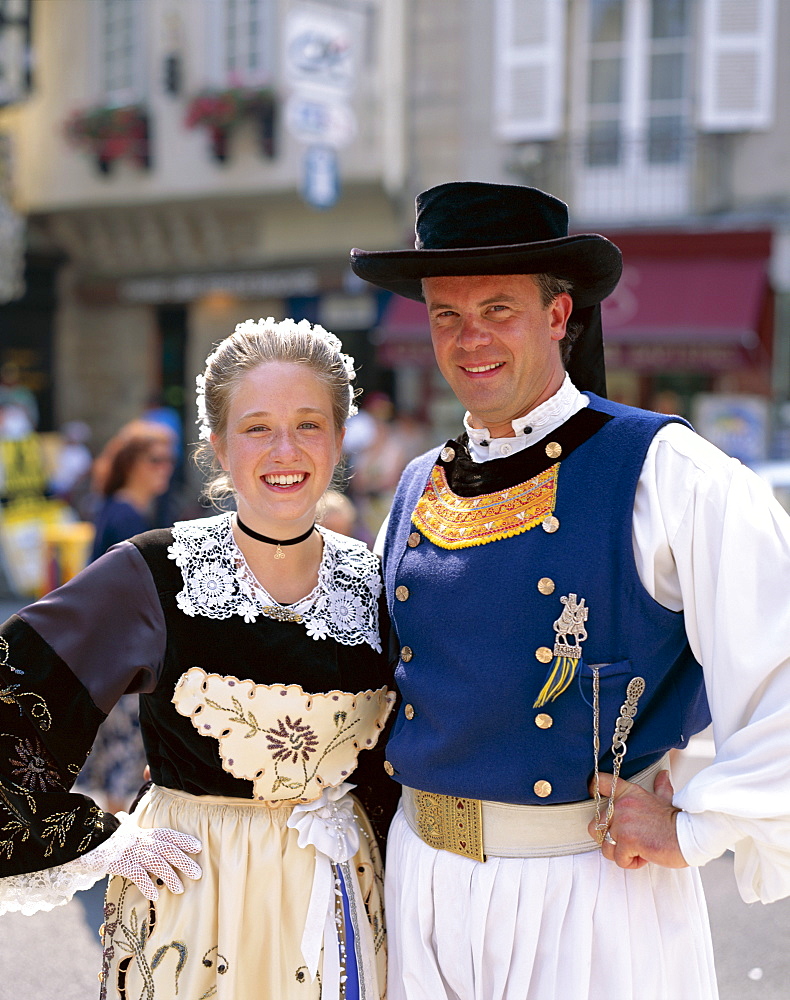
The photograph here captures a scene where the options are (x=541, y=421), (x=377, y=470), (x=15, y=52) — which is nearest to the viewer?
(x=541, y=421)

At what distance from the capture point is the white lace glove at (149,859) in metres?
1.99

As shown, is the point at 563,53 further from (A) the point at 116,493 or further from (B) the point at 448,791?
(B) the point at 448,791

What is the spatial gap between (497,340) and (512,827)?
902mm

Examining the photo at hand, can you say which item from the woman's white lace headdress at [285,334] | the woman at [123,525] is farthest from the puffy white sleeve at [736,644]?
the woman at [123,525]

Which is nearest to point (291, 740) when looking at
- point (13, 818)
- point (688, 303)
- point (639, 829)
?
point (13, 818)

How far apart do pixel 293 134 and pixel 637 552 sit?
10.5 meters

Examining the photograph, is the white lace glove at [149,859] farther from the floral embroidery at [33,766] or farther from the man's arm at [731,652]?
the man's arm at [731,652]

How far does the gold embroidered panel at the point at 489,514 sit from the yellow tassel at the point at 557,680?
0.83 feet

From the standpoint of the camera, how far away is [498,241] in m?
2.00

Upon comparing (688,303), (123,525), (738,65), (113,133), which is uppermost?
(738,65)

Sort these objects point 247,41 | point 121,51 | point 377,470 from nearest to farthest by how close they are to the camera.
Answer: point 377,470, point 247,41, point 121,51

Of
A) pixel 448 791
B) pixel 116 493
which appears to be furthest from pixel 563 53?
pixel 448 791

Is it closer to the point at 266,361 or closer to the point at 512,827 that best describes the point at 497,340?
the point at 266,361

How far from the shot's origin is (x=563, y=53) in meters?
11.0
